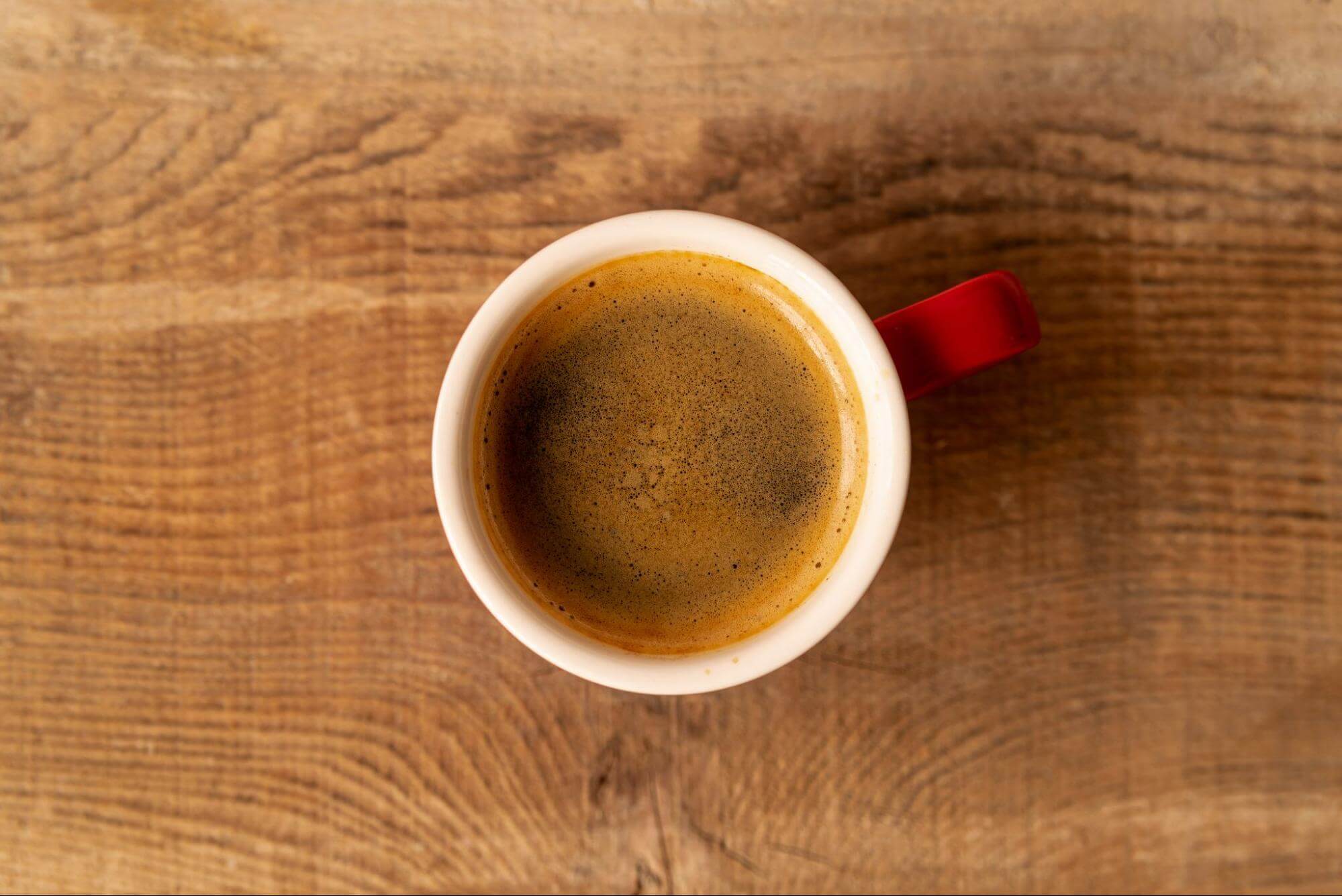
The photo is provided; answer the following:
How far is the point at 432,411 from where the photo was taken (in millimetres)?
906

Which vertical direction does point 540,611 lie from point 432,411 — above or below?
below

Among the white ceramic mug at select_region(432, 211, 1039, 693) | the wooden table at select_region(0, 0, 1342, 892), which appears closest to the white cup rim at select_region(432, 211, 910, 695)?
the white ceramic mug at select_region(432, 211, 1039, 693)

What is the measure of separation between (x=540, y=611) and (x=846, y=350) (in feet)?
1.09

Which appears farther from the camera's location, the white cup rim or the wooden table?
the wooden table

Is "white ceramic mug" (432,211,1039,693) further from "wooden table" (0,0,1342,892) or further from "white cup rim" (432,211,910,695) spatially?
"wooden table" (0,0,1342,892)

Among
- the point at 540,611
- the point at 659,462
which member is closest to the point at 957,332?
the point at 659,462

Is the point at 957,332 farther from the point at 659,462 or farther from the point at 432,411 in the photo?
the point at 432,411

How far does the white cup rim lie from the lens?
74 centimetres

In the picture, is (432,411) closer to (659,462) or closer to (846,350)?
(659,462)

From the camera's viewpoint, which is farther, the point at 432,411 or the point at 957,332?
the point at 432,411

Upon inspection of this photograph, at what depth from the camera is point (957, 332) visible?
76 cm

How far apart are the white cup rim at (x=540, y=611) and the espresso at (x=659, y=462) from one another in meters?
0.07

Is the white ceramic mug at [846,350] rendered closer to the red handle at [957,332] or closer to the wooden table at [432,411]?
the red handle at [957,332]

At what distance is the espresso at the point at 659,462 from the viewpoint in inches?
32.9
